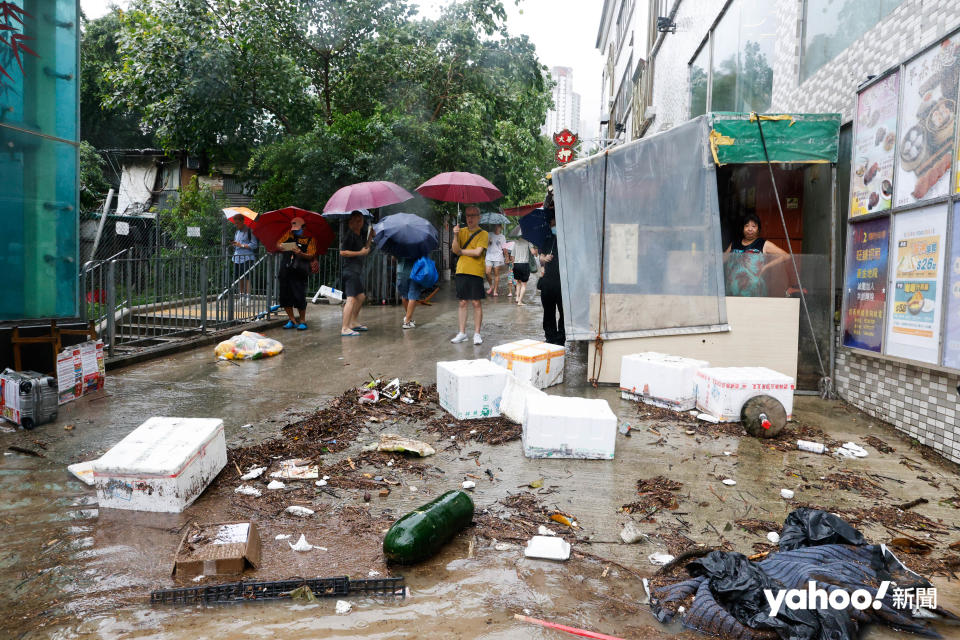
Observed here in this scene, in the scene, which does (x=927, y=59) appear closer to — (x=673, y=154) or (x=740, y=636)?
(x=673, y=154)

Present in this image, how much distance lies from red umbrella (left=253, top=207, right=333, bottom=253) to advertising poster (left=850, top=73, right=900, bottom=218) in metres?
7.73

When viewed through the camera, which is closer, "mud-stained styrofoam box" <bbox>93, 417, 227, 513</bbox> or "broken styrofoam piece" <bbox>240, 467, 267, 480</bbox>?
"mud-stained styrofoam box" <bbox>93, 417, 227, 513</bbox>

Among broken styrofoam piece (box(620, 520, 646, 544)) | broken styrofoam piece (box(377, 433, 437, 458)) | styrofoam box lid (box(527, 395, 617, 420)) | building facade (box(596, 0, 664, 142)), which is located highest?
building facade (box(596, 0, 664, 142))

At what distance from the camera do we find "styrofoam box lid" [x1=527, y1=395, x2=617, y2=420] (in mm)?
4445

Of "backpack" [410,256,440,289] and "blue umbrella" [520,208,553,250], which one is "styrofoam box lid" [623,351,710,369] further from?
"backpack" [410,256,440,289]

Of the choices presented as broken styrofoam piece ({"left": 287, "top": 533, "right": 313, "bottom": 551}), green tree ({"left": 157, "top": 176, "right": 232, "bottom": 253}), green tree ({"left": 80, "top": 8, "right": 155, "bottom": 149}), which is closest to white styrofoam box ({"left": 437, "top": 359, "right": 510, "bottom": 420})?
broken styrofoam piece ({"left": 287, "top": 533, "right": 313, "bottom": 551})

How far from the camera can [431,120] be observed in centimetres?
1623

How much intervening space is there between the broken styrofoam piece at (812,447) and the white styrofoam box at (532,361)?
2389mm

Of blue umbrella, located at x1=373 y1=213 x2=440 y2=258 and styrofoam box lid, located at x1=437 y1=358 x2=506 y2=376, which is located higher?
blue umbrella, located at x1=373 y1=213 x2=440 y2=258

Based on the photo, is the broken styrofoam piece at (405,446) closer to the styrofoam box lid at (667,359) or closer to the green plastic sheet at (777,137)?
the styrofoam box lid at (667,359)

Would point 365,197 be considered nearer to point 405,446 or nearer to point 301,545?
point 405,446

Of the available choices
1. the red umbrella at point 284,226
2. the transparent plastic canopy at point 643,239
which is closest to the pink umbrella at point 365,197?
the red umbrella at point 284,226

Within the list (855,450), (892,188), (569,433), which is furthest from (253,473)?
(892,188)

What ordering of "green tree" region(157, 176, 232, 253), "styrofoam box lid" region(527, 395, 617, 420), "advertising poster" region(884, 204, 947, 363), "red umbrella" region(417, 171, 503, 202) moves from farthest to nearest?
"green tree" region(157, 176, 232, 253), "red umbrella" region(417, 171, 503, 202), "advertising poster" region(884, 204, 947, 363), "styrofoam box lid" region(527, 395, 617, 420)
